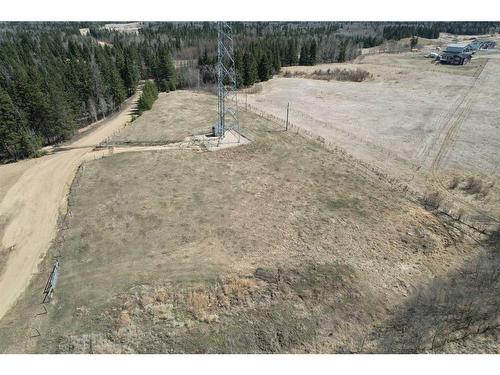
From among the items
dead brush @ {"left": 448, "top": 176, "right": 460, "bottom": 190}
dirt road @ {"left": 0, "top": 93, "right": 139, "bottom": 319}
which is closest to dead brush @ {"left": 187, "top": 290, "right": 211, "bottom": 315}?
dirt road @ {"left": 0, "top": 93, "right": 139, "bottom": 319}

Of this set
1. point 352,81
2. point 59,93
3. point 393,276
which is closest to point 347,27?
point 352,81

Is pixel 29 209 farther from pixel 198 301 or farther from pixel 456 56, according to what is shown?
pixel 456 56

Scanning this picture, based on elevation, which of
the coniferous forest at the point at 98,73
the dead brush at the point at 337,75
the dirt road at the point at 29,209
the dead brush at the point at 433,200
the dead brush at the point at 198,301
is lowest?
the dead brush at the point at 337,75

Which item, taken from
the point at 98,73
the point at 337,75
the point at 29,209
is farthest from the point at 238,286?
the point at 337,75

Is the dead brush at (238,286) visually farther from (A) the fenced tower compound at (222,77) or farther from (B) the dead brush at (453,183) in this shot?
(B) the dead brush at (453,183)

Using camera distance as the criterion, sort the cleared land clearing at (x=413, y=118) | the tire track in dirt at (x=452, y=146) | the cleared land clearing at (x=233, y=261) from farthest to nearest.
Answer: the cleared land clearing at (x=413, y=118), the tire track in dirt at (x=452, y=146), the cleared land clearing at (x=233, y=261)

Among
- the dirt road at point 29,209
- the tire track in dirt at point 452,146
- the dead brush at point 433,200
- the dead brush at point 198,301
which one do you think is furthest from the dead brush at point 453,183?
the dirt road at point 29,209
